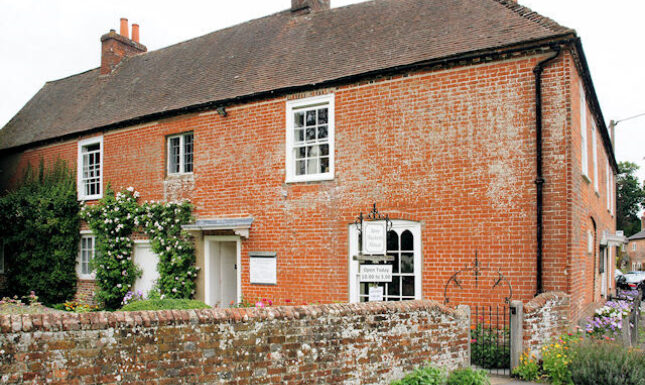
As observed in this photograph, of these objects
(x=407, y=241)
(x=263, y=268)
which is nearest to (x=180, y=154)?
(x=263, y=268)

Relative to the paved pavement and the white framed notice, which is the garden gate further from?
the white framed notice

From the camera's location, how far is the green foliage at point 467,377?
7.96 m

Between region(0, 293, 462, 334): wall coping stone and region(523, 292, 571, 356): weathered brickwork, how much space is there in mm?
2561

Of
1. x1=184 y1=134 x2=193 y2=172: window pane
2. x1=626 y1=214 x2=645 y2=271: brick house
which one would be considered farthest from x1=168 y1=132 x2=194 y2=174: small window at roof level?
x1=626 y1=214 x2=645 y2=271: brick house

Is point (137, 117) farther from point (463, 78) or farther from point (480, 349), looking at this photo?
point (480, 349)

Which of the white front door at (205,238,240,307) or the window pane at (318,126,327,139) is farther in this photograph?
the white front door at (205,238,240,307)

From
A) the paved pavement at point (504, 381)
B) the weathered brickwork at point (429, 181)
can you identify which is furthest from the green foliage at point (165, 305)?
the paved pavement at point (504, 381)

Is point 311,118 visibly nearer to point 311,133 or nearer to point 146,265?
point 311,133

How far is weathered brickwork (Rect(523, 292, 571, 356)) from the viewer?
9.52m

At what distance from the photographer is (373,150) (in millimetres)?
12891

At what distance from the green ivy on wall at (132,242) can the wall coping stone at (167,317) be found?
29.0 ft

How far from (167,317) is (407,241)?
7.36m

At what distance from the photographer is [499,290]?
440 inches

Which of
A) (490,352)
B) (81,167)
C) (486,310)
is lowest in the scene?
(490,352)
